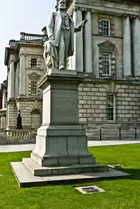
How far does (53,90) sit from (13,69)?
1752 inches

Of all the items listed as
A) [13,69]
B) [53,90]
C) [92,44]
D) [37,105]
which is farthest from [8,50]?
[53,90]

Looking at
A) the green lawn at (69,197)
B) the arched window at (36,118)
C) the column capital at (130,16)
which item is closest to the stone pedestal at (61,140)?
the green lawn at (69,197)

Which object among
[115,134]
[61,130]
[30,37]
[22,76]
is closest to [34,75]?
[22,76]

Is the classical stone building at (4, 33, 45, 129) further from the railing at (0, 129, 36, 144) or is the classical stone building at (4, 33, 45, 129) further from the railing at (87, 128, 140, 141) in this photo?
the railing at (0, 129, 36, 144)

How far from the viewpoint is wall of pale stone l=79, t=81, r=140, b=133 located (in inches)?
1083

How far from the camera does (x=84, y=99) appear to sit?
27.6 meters

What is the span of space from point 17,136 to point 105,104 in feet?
32.0

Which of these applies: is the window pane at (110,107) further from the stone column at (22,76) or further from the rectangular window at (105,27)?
the stone column at (22,76)

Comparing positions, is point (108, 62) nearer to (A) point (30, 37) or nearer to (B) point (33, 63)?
(B) point (33, 63)

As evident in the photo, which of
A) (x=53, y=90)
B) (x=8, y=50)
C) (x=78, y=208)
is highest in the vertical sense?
(x=8, y=50)

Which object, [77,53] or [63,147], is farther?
[77,53]

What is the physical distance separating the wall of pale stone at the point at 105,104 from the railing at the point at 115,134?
0.43 meters

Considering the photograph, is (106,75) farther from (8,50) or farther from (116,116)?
(8,50)

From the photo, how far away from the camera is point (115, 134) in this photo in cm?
2789
